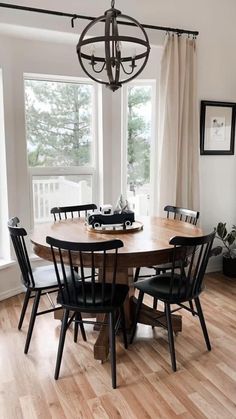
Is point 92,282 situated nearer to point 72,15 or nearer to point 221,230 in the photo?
point 221,230

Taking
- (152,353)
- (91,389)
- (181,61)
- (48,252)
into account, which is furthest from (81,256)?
(181,61)

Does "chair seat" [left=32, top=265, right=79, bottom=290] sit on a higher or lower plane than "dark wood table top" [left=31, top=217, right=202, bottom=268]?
lower

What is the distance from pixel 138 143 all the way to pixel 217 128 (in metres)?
0.89

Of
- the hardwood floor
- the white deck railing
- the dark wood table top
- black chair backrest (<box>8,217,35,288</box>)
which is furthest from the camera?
the white deck railing

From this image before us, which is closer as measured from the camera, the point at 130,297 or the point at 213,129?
the point at 130,297

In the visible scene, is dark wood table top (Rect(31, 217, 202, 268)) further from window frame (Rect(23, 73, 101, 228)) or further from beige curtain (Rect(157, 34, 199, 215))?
window frame (Rect(23, 73, 101, 228))

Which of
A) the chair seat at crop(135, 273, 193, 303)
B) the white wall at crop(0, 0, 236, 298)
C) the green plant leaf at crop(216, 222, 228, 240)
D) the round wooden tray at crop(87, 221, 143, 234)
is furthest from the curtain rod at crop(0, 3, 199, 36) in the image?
the chair seat at crop(135, 273, 193, 303)

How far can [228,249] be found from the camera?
12.8 feet

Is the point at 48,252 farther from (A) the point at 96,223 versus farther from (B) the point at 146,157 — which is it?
(B) the point at 146,157

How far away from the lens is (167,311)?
2227 mm

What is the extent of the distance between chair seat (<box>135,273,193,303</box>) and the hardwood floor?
1.50 ft

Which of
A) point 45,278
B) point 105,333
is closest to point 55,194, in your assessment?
point 45,278

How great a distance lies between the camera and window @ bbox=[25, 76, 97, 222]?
348cm

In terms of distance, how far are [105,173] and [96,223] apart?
49.5 inches
